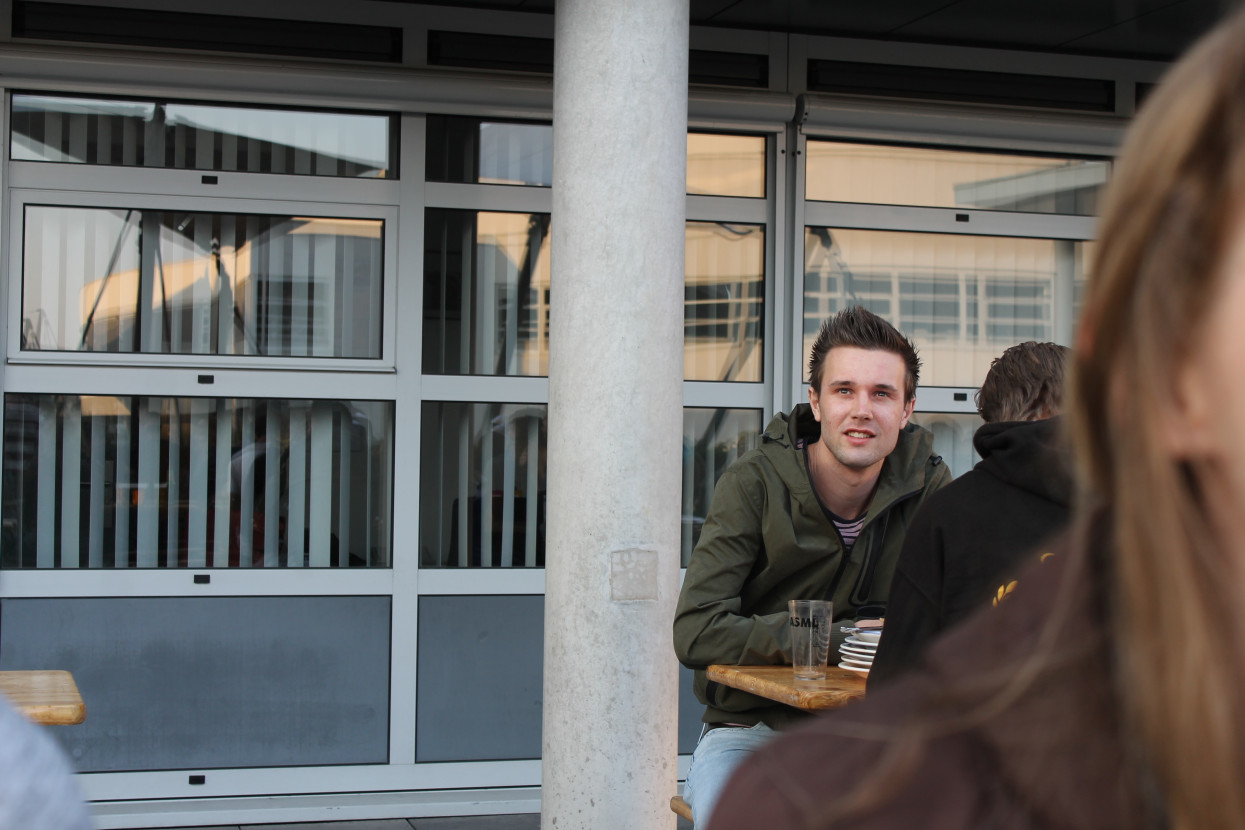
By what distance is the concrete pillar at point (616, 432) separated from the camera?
372cm

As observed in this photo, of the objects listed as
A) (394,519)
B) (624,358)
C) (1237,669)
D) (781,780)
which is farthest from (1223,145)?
(394,519)

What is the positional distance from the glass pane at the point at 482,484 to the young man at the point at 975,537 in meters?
3.06

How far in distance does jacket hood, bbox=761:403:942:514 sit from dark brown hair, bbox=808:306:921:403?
0.11m

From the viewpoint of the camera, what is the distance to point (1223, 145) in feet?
1.66

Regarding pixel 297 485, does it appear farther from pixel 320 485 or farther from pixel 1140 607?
pixel 1140 607

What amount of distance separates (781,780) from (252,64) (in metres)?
4.87

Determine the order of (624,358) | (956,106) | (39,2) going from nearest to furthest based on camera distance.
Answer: (624,358)
(39,2)
(956,106)

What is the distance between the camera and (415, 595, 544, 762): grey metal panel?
16.8 ft

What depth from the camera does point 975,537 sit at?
2.31 m

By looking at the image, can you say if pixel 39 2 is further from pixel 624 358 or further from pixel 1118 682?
pixel 1118 682

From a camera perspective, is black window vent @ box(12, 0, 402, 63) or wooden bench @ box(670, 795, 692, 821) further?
black window vent @ box(12, 0, 402, 63)

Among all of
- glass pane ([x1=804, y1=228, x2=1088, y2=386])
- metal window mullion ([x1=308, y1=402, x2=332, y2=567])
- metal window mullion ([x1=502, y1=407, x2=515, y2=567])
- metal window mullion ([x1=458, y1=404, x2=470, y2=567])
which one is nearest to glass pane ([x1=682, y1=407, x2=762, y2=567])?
glass pane ([x1=804, y1=228, x2=1088, y2=386])

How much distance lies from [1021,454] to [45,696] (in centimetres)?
222

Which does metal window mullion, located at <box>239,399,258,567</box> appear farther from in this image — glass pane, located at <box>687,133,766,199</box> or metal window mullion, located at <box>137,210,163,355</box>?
glass pane, located at <box>687,133,766,199</box>
